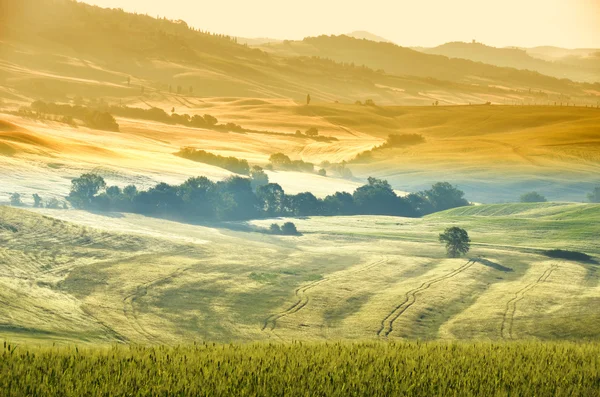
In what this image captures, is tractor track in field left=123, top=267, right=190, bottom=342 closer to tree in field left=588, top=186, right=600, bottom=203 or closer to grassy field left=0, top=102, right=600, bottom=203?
grassy field left=0, top=102, right=600, bottom=203

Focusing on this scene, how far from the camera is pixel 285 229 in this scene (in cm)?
8350

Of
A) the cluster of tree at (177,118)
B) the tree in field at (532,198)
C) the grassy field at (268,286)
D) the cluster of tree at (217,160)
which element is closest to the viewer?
the grassy field at (268,286)

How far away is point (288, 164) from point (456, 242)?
250ft

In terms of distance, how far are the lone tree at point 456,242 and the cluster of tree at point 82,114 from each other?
347ft

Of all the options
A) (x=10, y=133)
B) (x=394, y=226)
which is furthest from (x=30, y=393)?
(x=10, y=133)

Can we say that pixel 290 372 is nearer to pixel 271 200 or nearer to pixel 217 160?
pixel 271 200

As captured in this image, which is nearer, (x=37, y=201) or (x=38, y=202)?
(x=38, y=202)

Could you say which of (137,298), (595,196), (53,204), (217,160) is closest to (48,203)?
(53,204)

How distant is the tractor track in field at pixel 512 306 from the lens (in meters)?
41.9

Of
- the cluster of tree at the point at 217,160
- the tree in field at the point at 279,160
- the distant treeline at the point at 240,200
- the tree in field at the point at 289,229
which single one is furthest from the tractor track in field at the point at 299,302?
the tree in field at the point at 279,160

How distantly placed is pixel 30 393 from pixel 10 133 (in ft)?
377

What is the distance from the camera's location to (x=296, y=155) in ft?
528

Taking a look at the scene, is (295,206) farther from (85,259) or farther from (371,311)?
(371,311)

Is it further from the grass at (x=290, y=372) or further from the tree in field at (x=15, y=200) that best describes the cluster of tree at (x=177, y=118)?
the grass at (x=290, y=372)
